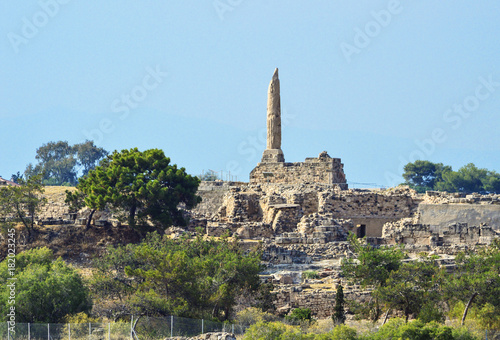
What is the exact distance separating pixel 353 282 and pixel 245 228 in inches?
430

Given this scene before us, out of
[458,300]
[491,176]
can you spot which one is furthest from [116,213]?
[491,176]

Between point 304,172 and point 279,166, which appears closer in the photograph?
point 304,172

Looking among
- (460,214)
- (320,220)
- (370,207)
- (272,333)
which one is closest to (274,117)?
(370,207)

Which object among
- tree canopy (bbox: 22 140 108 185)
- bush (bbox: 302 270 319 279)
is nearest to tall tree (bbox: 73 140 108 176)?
tree canopy (bbox: 22 140 108 185)

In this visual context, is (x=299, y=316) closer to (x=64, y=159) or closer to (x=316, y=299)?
(x=316, y=299)

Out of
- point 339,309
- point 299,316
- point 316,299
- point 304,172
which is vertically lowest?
point 299,316

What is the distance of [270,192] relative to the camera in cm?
5059

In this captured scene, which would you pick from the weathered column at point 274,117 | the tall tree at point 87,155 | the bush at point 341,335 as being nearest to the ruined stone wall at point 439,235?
the bush at point 341,335

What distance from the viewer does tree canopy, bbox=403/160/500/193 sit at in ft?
301

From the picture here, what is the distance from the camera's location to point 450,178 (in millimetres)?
93312

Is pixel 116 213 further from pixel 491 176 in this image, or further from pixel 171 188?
pixel 491 176

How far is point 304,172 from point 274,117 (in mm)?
5100

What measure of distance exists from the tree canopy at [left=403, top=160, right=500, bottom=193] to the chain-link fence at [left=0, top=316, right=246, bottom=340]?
2427 inches

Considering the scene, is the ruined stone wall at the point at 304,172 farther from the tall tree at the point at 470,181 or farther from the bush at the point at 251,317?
the tall tree at the point at 470,181
